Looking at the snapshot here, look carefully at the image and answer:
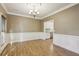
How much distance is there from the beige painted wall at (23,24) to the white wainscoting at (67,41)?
3.84 ft

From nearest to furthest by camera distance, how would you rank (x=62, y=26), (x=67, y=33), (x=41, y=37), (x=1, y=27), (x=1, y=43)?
(x=1, y=43)
(x=1, y=27)
(x=41, y=37)
(x=67, y=33)
(x=62, y=26)

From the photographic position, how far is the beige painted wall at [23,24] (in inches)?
124

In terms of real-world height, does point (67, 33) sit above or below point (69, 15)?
below

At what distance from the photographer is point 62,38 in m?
3.73

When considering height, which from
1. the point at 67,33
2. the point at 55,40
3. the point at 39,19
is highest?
the point at 39,19

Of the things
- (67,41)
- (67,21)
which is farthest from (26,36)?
(67,21)

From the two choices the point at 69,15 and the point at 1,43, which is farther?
the point at 69,15

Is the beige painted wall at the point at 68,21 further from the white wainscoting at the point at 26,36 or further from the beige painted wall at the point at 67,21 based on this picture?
the white wainscoting at the point at 26,36

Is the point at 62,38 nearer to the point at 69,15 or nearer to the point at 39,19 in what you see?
the point at 69,15

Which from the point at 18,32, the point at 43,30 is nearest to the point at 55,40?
the point at 43,30

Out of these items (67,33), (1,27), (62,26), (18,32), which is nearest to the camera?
(1,27)

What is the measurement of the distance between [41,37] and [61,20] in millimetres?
1357

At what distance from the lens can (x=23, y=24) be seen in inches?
126

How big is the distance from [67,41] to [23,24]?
203cm
